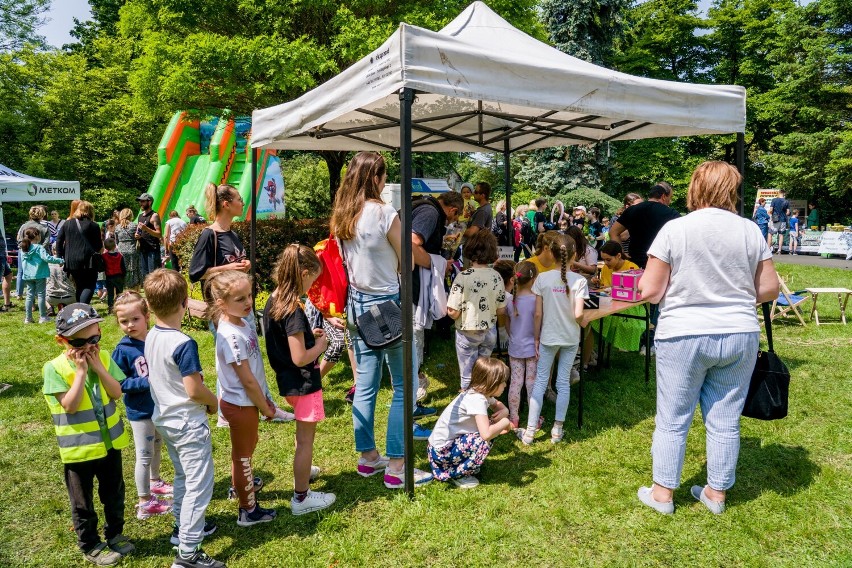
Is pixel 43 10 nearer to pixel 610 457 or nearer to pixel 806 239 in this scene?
pixel 610 457

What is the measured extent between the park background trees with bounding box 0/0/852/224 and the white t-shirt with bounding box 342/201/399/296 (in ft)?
34.2

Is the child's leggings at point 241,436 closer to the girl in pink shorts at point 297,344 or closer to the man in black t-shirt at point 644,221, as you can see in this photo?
the girl in pink shorts at point 297,344

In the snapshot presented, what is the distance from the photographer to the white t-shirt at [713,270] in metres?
2.94

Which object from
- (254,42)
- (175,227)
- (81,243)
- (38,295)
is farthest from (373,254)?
(254,42)

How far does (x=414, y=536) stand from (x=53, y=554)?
188cm

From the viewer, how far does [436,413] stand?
469 centimetres

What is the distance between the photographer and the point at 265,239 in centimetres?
958

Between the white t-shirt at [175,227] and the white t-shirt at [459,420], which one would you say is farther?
A: the white t-shirt at [175,227]

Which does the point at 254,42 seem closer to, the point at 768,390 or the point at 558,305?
the point at 558,305

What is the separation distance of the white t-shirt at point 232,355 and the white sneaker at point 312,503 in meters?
0.71

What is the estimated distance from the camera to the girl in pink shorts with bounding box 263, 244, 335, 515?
2.97m

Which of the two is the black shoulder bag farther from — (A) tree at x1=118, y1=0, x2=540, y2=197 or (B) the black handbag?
(A) tree at x1=118, y1=0, x2=540, y2=197

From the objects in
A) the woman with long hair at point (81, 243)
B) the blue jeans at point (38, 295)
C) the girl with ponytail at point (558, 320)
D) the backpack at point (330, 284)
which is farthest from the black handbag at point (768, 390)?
the blue jeans at point (38, 295)

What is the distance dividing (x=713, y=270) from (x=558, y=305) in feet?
4.21
